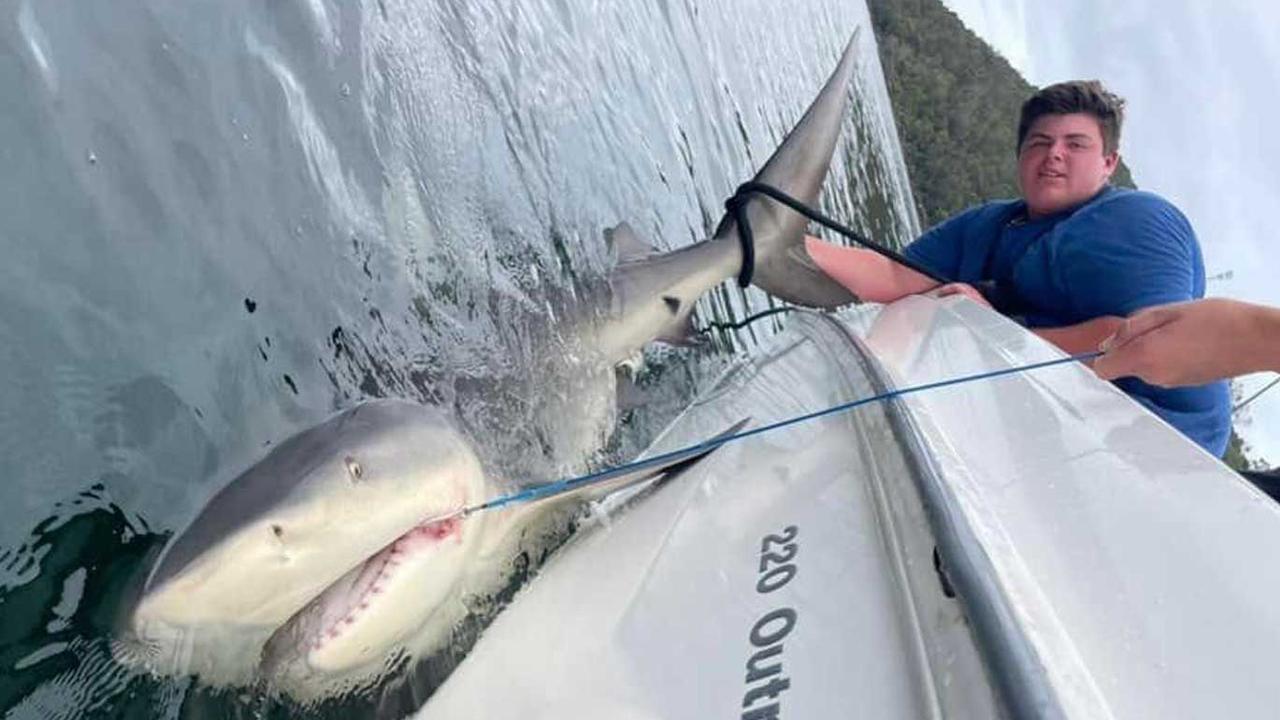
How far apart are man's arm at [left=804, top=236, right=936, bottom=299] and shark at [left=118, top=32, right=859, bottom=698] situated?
5.56 feet

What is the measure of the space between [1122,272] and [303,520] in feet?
7.04

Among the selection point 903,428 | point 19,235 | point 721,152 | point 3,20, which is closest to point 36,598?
point 19,235

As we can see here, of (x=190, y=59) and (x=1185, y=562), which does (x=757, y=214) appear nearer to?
(x=190, y=59)

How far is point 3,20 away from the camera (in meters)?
1.90

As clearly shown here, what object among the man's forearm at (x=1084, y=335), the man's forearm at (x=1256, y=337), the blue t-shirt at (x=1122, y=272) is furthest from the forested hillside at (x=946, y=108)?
the man's forearm at (x=1256, y=337)

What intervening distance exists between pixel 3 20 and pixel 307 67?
75cm

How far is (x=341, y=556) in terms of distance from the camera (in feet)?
4.83

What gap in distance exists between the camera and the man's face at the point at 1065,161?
10.5 feet

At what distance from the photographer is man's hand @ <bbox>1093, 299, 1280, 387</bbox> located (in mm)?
1716

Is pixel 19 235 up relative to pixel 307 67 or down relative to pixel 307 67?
down

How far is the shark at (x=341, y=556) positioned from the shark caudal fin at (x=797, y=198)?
1.41m

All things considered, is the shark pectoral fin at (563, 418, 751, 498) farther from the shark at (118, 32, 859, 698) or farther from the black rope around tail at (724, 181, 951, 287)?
the black rope around tail at (724, 181, 951, 287)

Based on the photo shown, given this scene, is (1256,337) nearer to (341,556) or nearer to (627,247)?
(341,556)

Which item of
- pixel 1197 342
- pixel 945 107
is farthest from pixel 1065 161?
pixel 945 107
